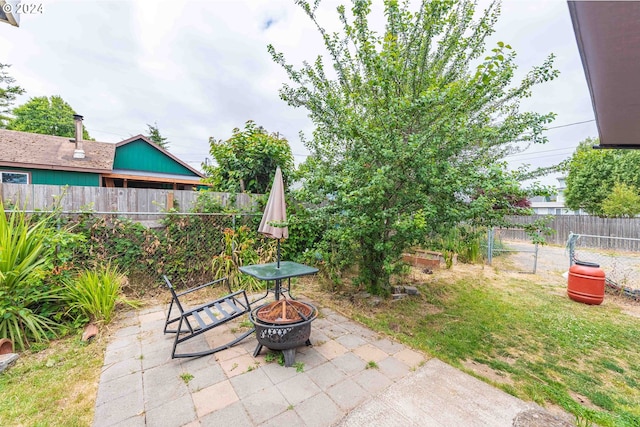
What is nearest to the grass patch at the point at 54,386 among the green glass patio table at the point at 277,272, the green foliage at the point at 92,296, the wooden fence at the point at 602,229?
the green foliage at the point at 92,296

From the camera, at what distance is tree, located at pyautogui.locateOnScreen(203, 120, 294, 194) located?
5715mm

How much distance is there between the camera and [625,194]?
1198 centimetres

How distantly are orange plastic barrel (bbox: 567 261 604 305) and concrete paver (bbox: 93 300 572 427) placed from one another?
13.2ft

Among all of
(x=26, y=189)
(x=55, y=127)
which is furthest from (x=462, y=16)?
(x=55, y=127)

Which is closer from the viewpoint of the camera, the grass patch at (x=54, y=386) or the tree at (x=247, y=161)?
the grass patch at (x=54, y=386)

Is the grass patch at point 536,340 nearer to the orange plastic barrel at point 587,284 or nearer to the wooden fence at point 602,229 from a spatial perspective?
the orange plastic barrel at point 587,284

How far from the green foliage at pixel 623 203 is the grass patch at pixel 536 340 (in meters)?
11.9

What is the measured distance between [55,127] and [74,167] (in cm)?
1839

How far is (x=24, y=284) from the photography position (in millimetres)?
2844

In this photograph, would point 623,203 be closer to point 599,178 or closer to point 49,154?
point 599,178

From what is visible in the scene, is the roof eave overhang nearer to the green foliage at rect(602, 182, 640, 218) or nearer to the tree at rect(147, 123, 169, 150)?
the tree at rect(147, 123, 169, 150)

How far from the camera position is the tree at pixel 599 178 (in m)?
13.8

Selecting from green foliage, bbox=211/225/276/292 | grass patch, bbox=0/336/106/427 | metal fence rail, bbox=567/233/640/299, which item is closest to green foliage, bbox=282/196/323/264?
green foliage, bbox=211/225/276/292

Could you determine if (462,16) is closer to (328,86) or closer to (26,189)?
(328,86)
